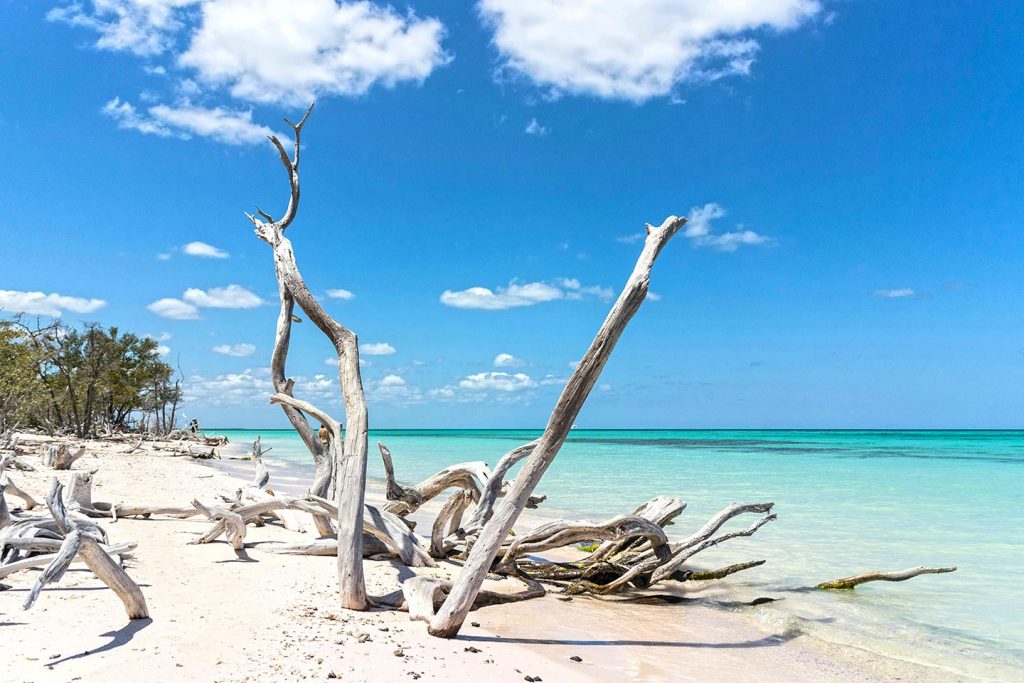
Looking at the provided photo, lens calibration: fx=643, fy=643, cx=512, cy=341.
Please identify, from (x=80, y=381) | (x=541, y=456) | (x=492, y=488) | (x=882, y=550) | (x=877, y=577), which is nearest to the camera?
(x=541, y=456)

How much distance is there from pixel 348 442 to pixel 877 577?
5584 millimetres

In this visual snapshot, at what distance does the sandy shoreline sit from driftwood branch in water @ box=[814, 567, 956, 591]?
1.42 m

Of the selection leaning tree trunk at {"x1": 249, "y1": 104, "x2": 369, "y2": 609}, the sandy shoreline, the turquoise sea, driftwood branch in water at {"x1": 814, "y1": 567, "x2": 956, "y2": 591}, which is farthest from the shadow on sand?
driftwood branch in water at {"x1": 814, "y1": 567, "x2": 956, "y2": 591}

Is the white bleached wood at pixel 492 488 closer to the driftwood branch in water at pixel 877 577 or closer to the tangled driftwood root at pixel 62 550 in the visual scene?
the tangled driftwood root at pixel 62 550

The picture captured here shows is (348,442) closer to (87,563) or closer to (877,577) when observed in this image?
(87,563)

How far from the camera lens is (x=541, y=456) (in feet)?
14.7

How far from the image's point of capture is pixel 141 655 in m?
3.49

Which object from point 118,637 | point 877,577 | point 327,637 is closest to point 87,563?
point 118,637

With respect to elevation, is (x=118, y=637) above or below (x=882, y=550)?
above

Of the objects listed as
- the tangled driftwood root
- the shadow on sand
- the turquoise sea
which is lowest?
the turquoise sea

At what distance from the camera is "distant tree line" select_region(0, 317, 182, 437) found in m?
21.2

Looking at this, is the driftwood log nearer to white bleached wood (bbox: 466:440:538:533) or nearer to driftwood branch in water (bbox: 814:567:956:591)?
white bleached wood (bbox: 466:440:538:533)

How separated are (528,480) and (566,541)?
2.21m

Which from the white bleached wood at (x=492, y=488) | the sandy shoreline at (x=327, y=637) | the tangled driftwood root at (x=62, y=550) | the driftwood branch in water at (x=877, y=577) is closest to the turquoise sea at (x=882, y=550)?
the driftwood branch in water at (x=877, y=577)
